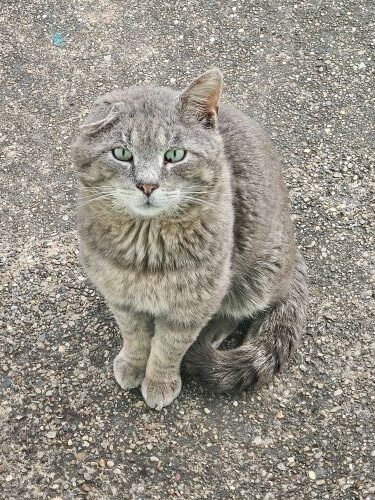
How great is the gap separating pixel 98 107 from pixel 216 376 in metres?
1.37

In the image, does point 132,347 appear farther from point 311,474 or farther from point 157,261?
point 311,474

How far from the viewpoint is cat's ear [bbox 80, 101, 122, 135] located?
2.68m

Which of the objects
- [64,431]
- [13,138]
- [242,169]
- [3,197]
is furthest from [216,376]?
[13,138]

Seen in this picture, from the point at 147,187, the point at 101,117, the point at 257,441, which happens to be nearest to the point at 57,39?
the point at 101,117

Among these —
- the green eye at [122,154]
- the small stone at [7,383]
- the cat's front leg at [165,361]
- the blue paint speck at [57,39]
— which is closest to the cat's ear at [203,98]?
the green eye at [122,154]

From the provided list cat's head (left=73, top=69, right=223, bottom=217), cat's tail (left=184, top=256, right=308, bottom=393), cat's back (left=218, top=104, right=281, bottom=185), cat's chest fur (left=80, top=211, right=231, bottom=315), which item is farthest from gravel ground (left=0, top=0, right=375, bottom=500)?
cat's head (left=73, top=69, right=223, bottom=217)

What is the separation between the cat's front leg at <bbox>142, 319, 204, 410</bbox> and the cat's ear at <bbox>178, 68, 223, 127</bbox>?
3.06 feet

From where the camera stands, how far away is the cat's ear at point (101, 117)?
2.68m

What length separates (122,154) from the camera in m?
2.67

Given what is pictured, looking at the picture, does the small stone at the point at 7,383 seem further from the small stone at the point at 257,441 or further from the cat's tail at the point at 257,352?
the small stone at the point at 257,441

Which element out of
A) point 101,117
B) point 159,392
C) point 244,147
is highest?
point 101,117

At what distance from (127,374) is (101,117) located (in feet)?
4.33

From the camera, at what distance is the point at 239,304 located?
348 centimetres

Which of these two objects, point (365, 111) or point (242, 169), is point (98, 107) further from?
point (365, 111)
